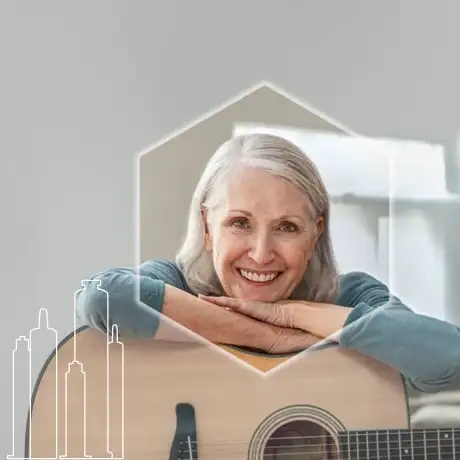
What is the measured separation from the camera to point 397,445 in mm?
1337

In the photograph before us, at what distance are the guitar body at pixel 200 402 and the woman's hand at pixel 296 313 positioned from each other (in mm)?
49

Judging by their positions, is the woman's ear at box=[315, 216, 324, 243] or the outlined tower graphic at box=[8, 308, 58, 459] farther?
the woman's ear at box=[315, 216, 324, 243]

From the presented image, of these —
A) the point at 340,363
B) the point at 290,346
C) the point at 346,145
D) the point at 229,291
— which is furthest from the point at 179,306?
the point at 346,145

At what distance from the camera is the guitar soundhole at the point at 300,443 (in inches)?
51.0

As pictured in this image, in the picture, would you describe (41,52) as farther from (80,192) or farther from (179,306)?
(179,306)

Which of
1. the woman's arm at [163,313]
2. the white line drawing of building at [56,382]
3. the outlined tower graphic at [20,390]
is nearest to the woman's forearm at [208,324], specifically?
the woman's arm at [163,313]

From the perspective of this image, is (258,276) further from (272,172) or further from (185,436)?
(185,436)

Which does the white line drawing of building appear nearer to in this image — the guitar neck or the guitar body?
the guitar body

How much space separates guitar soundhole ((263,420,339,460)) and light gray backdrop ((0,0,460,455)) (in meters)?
0.43

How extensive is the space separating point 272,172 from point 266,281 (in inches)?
8.1

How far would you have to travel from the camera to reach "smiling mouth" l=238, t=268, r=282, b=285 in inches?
51.7

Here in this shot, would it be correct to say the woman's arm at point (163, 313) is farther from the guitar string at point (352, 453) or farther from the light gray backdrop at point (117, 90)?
the guitar string at point (352, 453)

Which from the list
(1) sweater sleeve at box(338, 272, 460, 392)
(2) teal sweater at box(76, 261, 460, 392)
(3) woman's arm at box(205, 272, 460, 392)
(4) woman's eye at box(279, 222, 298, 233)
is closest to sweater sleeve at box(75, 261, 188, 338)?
(2) teal sweater at box(76, 261, 460, 392)

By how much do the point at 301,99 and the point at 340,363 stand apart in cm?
52
